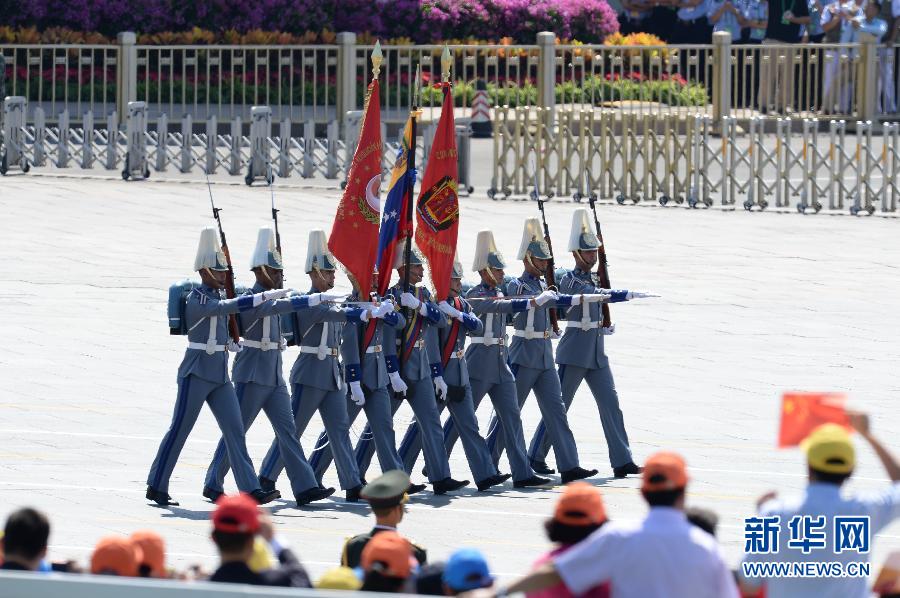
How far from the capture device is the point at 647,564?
7520mm

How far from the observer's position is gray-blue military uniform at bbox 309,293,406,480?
1398 centimetres

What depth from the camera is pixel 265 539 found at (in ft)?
27.8

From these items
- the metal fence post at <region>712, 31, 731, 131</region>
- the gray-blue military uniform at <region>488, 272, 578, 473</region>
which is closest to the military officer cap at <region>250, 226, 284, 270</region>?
the gray-blue military uniform at <region>488, 272, 578, 473</region>

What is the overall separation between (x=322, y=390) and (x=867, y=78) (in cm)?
2009

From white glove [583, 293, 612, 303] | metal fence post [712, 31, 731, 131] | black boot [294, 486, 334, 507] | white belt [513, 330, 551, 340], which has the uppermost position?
metal fence post [712, 31, 731, 131]

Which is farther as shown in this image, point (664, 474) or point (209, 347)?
point (209, 347)

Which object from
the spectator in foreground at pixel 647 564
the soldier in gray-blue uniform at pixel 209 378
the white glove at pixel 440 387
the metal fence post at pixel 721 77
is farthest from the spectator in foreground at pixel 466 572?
the metal fence post at pixel 721 77

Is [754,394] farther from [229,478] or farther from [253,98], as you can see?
[253,98]

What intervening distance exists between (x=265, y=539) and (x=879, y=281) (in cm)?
1511

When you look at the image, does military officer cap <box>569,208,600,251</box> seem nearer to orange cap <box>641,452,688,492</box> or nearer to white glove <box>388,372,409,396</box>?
white glove <box>388,372,409,396</box>

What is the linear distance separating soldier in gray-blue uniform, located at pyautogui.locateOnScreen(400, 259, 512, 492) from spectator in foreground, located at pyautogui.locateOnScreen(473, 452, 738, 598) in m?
6.61

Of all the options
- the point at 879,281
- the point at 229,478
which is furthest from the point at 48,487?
the point at 879,281

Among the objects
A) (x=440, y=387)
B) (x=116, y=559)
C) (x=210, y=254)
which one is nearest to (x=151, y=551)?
(x=116, y=559)

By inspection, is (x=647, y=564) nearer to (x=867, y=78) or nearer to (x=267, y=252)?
(x=267, y=252)
